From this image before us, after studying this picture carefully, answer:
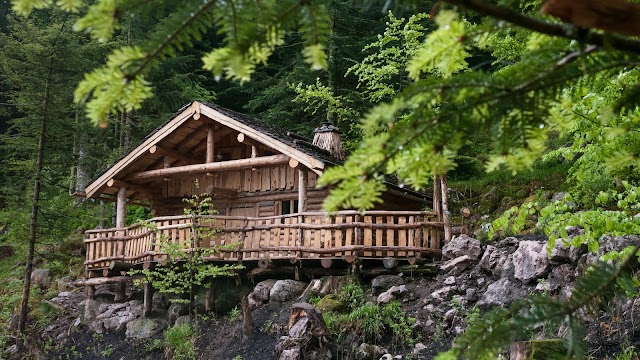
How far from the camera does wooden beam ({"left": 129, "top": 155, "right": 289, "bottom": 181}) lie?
17.3m

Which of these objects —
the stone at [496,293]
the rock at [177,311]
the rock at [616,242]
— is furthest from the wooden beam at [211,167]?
the rock at [616,242]

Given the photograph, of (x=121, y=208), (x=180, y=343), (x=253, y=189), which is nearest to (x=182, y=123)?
(x=253, y=189)

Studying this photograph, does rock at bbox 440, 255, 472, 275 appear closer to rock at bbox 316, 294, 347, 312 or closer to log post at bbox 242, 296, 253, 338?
rock at bbox 316, 294, 347, 312

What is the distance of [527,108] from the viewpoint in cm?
195

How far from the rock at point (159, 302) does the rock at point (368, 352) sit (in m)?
8.30

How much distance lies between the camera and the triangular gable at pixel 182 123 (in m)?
16.1

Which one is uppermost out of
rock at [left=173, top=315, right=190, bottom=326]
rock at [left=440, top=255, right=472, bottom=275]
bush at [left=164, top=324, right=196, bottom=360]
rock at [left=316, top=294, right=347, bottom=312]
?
rock at [left=440, top=255, right=472, bottom=275]

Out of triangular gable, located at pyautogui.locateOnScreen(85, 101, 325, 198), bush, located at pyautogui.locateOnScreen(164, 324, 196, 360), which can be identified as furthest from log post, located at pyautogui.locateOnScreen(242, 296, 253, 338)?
triangular gable, located at pyautogui.locateOnScreen(85, 101, 325, 198)

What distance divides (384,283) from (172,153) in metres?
8.68

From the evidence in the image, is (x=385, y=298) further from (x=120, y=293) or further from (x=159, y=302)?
(x=120, y=293)

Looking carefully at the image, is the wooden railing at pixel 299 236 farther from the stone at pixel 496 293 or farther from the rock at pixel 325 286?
the stone at pixel 496 293

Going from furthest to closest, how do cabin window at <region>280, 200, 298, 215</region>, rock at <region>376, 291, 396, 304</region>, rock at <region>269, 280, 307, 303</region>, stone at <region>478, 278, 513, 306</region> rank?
1. cabin window at <region>280, 200, 298, 215</region>
2. rock at <region>269, 280, 307, 303</region>
3. rock at <region>376, 291, 396, 304</region>
4. stone at <region>478, 278, 513, 306</region>

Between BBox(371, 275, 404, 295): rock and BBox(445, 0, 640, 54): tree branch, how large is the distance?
1300cm

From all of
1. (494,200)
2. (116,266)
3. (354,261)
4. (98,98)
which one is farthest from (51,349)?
(98,98)
